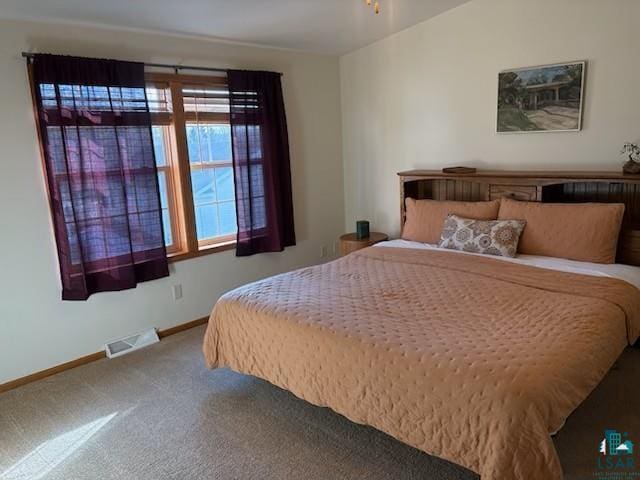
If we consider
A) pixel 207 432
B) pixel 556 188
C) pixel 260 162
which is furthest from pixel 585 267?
pixel 260 162

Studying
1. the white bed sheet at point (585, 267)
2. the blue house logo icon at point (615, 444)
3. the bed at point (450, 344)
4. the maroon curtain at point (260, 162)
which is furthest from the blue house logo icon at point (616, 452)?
the maroon curtain at point (260, 162)

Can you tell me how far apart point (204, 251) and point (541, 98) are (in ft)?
9.20

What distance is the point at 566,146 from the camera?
341cm

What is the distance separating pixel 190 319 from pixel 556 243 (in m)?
2.74

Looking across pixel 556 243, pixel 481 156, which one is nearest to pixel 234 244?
pixel 481 156

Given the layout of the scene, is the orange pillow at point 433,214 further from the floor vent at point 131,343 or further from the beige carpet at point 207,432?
the floor vent at point 131,343

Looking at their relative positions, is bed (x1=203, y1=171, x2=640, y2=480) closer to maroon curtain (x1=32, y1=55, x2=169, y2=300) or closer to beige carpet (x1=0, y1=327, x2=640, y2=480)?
beige carpet (x1=0, y1=327, x2=640, y2=480)

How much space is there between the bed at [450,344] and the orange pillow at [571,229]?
0.41 ft

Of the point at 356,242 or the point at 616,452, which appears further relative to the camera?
the point at 356,242

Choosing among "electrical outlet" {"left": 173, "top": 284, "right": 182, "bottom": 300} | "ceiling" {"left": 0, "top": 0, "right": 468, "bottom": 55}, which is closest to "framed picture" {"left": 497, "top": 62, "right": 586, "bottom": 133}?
"ceiling" {"left": 0, "top": 0, "right": 468, "bottom": 55}

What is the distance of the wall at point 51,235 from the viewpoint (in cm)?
279

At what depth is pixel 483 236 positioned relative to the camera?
322 centimetres

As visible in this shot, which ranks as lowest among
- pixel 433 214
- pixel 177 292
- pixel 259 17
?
pixel 177 292

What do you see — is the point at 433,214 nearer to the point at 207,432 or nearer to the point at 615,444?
the point at 615,444
